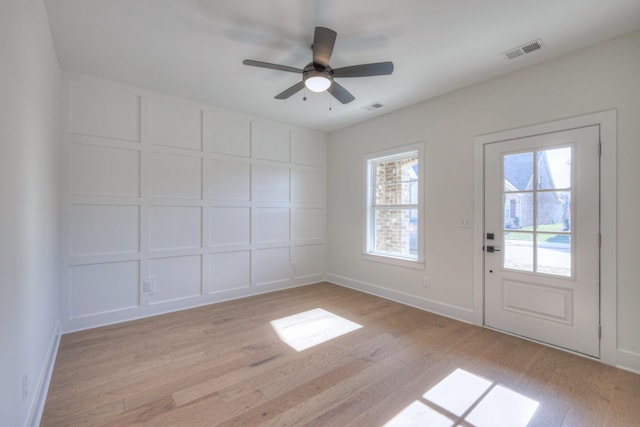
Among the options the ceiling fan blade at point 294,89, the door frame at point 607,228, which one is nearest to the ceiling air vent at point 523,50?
the door frame at point 607,228

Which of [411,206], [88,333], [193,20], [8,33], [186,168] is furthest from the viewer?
[411,206]

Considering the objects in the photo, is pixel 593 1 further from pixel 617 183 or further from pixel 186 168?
pixel 186 168

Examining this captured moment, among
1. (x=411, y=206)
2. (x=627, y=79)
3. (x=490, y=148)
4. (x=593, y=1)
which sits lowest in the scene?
(x=411, y=206)

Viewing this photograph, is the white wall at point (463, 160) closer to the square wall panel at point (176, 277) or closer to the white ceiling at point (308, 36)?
A: the white ceiling at point (308, 36)

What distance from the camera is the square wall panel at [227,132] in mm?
3955

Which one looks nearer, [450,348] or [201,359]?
[201,359]

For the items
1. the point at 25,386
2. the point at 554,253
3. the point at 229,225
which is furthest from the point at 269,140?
the point at 554,253

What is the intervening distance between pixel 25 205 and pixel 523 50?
13.0 feet

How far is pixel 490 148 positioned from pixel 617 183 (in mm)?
1090

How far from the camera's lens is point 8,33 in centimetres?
133

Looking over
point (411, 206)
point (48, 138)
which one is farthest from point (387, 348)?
point (48, 138)

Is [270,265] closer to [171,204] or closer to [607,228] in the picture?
[171,204]

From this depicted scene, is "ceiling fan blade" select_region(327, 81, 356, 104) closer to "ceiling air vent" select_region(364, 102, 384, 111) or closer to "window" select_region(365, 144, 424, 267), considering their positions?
"ceiling air vent" select_region(364, 102, 384, 111)

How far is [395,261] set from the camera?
4.15 m
